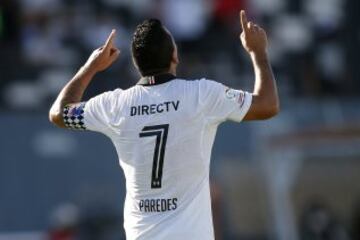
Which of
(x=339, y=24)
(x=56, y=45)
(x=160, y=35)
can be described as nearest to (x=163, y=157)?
(x=160, y=35)

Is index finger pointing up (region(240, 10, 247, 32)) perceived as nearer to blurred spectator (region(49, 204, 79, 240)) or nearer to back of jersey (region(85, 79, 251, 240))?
back of jersey (region(85, 79, 251, 240))

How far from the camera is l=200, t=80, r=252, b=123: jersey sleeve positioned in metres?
5.07

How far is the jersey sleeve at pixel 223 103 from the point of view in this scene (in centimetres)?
507

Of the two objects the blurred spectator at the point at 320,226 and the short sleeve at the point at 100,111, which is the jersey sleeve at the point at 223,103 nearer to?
the short sleeve at the point at 100,111

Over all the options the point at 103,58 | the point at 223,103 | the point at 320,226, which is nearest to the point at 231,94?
the point at 223,103

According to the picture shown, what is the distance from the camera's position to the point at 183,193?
200 inches

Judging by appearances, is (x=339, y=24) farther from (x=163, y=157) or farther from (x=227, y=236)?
(x=163, y=157)

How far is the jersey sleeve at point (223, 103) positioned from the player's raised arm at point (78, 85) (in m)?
0.67

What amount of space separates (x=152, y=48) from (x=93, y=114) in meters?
0.43

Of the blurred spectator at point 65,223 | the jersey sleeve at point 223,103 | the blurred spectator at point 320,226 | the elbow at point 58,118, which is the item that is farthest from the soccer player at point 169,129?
the blurred spectator at point 320,226

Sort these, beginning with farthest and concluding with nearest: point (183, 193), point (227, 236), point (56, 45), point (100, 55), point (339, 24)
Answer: point (339, 24), point (56, 45), point (227, 236), point (100, 55), point (183, 193)

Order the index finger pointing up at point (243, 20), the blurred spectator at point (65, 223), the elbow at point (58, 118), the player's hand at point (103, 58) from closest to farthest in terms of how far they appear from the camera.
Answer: the index finger pointing up at point (243, 20) < the elbow at point (58, 118) < the player's hand at point (103, 58) < the blurred spectator at point (65, 223)

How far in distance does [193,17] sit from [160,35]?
404 inches

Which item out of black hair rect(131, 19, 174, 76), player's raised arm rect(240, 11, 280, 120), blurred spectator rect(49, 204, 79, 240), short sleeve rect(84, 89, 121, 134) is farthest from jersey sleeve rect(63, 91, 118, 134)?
blurred spectator rect(49, 204, 79, 240)
